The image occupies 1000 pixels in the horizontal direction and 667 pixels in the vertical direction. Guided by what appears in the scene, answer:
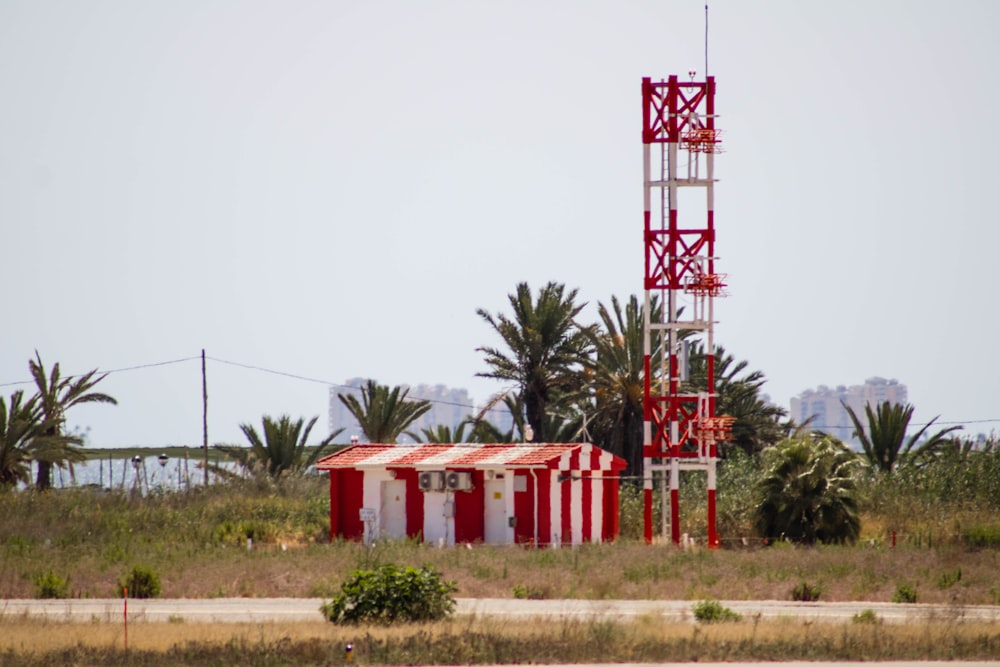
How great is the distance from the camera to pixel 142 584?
33844mm

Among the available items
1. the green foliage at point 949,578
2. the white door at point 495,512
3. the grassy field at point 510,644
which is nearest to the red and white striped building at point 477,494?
the white door at point 495,512

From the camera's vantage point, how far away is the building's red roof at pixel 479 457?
143 feet

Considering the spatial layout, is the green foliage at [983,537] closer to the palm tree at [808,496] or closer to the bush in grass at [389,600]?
the palm tree at [808,496]

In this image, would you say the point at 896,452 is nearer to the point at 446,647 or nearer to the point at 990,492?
the point at 990,492

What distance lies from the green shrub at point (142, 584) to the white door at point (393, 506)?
11787mm

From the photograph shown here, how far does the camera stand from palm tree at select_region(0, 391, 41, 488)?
54.6 m

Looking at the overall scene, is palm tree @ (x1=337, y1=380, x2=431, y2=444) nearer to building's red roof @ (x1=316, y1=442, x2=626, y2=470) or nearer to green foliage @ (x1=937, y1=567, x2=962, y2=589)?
building's red roof @ (x1=316, y1=442, x2=626, y2=470)

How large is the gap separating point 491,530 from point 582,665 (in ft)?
74.5

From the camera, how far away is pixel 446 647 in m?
22.6

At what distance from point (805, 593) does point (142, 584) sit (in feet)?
47.7

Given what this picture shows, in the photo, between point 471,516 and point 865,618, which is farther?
point 471,516

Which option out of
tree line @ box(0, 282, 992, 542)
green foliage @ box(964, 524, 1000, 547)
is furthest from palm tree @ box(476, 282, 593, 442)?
green foliage @ box(964, 524, 1000, 547)

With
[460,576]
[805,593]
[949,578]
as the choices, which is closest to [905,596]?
[805,593]

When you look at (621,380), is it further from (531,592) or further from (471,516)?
(531,592)
